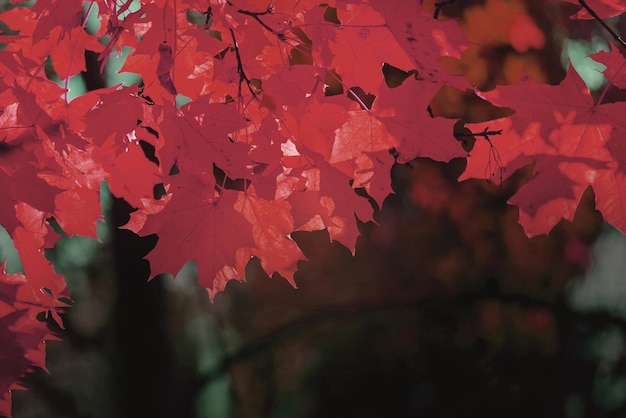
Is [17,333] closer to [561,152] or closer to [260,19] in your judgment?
[260,19]

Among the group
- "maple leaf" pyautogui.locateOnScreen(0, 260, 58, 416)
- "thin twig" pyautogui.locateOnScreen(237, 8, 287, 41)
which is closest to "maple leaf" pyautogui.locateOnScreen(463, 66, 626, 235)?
"thin twig" pyautogui.locateOnScreen(237, 8, 287, 41)

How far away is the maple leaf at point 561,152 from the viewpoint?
1.09m

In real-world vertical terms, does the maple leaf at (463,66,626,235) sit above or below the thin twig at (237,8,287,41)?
below

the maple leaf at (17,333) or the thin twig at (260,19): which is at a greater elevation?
the thin twig at (260,19)

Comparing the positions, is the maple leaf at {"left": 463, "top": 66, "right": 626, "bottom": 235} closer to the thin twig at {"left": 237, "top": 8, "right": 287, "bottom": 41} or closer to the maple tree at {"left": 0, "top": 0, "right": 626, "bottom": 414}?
the maple tree at {"left": 0, "top": 0, "right": 626, "bottom": 414}

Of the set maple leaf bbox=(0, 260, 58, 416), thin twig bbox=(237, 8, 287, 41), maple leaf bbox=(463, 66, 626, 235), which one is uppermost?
thin twig bbox=(237, 8, 287, 41)

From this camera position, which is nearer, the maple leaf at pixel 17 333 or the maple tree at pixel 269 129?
the maple tree at pixel 269 129

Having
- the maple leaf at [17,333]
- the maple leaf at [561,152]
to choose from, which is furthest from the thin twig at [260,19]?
the maple leaf at [17,333]

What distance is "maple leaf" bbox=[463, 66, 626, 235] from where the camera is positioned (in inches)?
42.9

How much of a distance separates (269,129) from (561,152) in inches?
22.0

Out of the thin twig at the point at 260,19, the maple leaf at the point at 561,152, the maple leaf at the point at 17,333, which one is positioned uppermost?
the thin twig at the point at 260,19

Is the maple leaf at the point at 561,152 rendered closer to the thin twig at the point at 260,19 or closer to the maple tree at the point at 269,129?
the maple tree at the point at 269,129

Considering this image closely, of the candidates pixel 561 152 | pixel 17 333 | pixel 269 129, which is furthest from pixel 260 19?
pixel 17 333

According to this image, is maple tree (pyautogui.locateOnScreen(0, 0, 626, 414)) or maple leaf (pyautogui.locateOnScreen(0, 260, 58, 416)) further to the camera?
maple leaf (pyautogui.locateOnScreen(0, 260, 58, 416))
